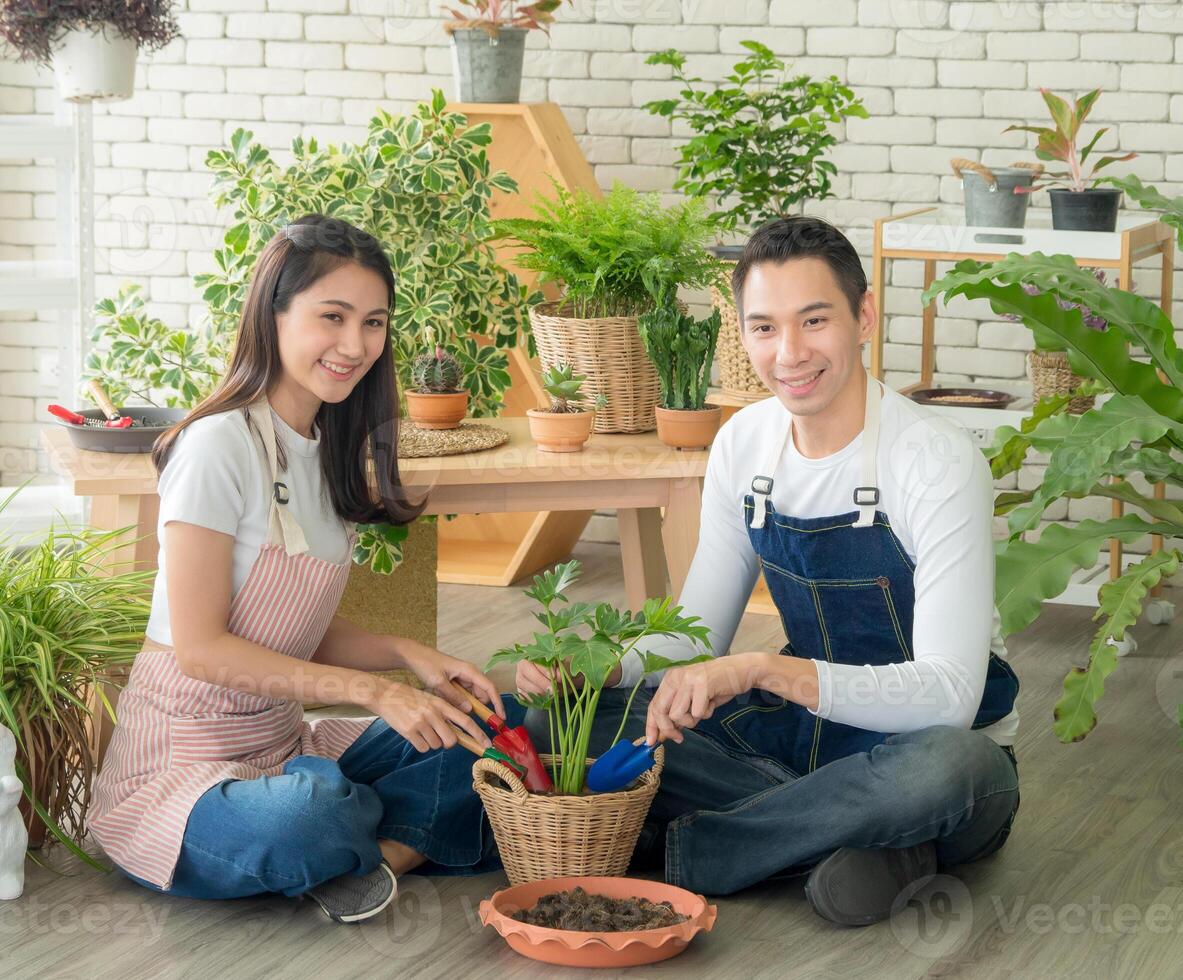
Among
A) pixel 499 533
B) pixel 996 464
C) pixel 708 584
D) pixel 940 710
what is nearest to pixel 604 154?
pixel 499 533

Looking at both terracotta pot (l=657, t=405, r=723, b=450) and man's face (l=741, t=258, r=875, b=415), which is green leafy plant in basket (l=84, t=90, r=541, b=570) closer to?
terracotta pot (l=657, t=405, r=723, b=450)

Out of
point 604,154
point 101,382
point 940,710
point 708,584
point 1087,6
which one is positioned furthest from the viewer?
point 604,154

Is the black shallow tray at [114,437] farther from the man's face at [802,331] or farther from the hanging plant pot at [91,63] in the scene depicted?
the hanging plant pot at [91,63]

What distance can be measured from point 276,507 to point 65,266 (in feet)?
6.22

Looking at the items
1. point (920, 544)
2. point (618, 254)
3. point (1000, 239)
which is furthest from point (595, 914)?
point (1000, 239)

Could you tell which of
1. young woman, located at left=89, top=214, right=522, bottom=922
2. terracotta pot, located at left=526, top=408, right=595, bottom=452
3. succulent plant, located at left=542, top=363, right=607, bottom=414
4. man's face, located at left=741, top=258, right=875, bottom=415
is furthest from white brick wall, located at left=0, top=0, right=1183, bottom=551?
young woman, located at left=89, top=214, right=522, bottom=922

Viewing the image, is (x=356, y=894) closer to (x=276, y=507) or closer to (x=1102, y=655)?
(x=276, y=507)

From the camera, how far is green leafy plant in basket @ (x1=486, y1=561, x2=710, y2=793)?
2059 millimetres

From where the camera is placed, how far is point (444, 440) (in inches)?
111

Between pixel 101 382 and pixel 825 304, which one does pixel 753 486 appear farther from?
pixel 101 382

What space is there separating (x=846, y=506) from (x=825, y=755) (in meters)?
0.36

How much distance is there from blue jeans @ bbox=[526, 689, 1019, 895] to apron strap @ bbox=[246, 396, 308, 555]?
0.42 meters

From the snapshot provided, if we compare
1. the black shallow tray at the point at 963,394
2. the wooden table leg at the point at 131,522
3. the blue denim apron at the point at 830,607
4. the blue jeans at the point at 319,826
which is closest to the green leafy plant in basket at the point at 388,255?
the wooden table leg at the point at 131,522

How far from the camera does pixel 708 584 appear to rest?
2.37m
